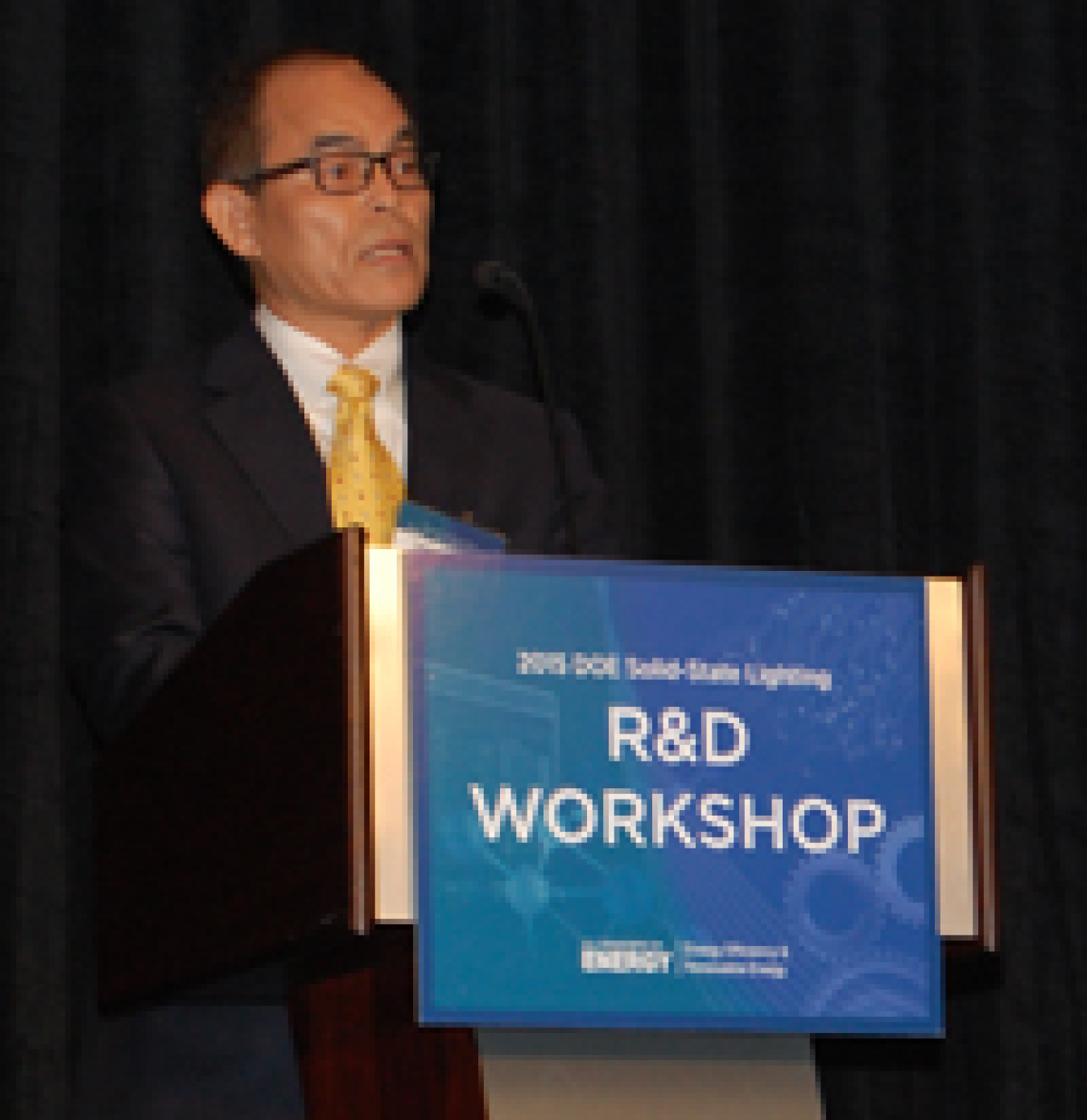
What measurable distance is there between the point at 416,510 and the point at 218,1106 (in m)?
0.62

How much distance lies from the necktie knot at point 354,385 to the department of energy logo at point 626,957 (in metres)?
0.95

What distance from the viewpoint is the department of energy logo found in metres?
1.76

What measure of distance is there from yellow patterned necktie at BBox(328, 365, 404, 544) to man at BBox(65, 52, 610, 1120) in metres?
0.02

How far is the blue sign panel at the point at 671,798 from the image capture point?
1.75m

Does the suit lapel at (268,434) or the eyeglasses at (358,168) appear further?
the eyeglasses at (358,168)

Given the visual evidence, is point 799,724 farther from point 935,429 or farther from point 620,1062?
point 935,429

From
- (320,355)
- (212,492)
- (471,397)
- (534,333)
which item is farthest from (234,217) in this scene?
(534,333)

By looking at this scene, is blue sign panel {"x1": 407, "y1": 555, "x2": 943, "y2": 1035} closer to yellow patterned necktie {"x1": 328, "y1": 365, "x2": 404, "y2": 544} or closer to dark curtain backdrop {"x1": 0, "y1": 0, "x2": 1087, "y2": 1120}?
yellow patterned necktie {"x1": 328, "y1": 365, "x2": 404, "y2": 544}

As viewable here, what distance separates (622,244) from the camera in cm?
359

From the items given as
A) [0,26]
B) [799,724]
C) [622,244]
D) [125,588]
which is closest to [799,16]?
[622,244]

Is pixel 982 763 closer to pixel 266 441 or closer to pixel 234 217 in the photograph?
pixel 266 441

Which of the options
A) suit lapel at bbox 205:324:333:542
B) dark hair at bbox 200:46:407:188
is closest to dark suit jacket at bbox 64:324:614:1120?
suit lapel at bbox 205:324:333:542

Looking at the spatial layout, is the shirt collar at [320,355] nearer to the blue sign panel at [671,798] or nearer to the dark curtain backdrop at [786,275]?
the dark curtain backdrop at [786,275]

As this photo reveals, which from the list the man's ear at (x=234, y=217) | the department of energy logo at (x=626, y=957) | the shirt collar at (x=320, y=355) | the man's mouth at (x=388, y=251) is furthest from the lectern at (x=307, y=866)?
the man's ear at (x=234, y=217)
